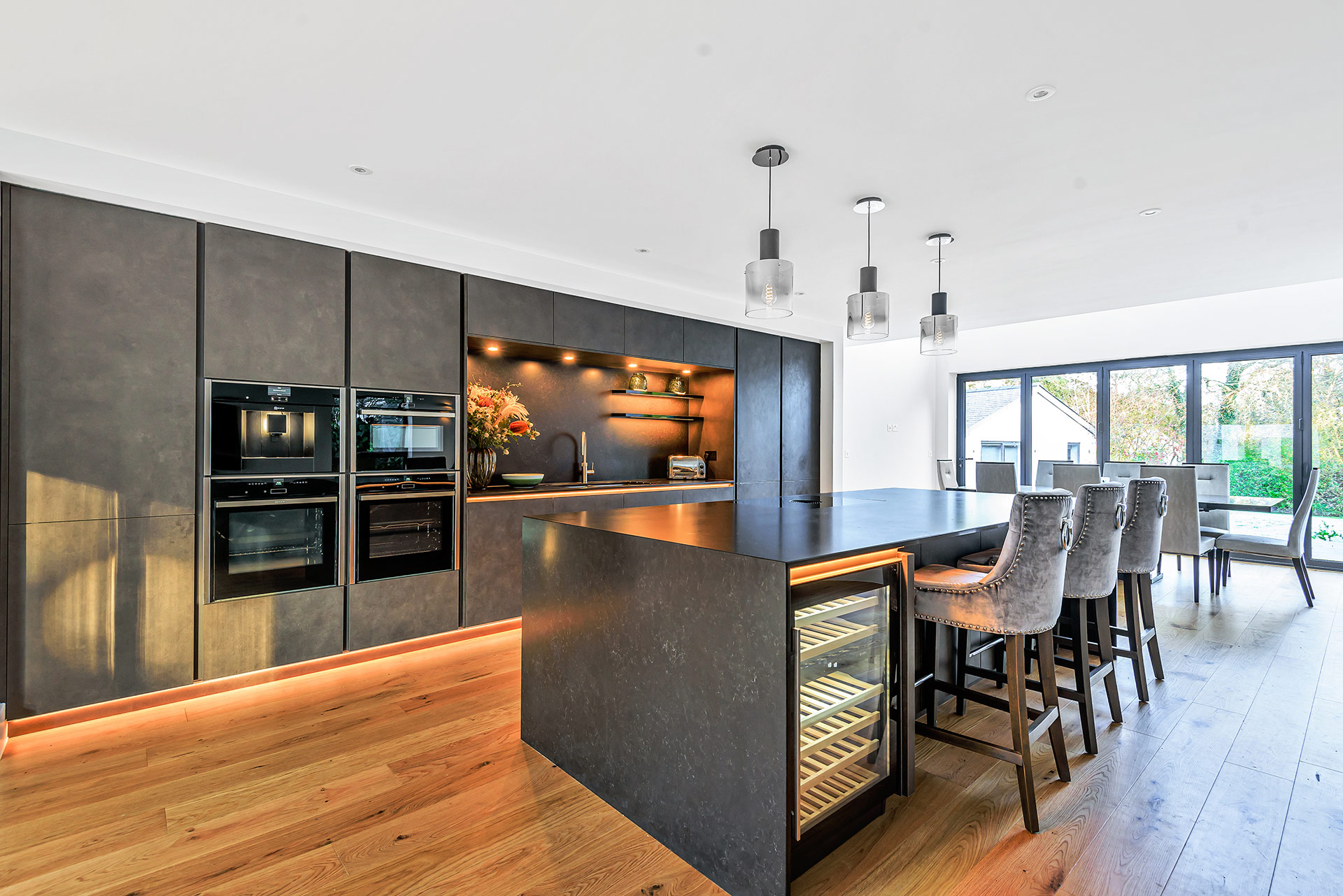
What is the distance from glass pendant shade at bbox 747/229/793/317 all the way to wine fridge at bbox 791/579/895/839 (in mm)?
1340

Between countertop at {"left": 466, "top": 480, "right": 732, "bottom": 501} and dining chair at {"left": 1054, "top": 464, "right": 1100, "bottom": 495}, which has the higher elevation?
dining chair at {"left": 1054, "top": 464, "right": 1100, "bottom": 495}

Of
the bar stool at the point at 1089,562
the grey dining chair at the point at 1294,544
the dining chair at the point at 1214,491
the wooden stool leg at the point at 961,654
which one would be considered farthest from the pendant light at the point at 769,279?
the dining chair at the point at 1214,491

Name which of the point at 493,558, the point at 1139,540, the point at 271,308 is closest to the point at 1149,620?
the point at 1139,540

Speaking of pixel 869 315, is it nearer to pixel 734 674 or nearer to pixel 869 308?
pixel 869 308

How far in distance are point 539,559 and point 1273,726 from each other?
3.04 metres

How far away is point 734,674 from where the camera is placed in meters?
1.67

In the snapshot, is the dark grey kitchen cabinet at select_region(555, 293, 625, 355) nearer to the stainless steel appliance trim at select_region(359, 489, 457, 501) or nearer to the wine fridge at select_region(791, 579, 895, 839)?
the stainless steel appliance trim at select_region(359, 489, 457, 501)

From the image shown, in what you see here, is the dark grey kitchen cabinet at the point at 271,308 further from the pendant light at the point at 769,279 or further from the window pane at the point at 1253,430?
the window pane at the point at 1253,430

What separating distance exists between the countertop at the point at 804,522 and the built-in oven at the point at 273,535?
1.63m

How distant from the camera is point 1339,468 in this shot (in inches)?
218

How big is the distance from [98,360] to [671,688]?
9.39ft

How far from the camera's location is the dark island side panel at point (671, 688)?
159cm

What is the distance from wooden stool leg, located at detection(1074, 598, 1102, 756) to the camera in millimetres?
2342

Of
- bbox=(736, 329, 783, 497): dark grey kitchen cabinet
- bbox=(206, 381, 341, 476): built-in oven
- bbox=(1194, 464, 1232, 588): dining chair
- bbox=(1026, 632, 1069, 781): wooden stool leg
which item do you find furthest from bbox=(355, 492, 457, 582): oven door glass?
bbox=(1194, 464, 1232, 588): dining chair
